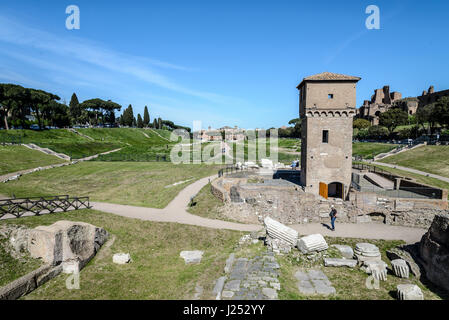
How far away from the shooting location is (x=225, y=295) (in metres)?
7.50

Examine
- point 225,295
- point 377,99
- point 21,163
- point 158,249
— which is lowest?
point 158,249

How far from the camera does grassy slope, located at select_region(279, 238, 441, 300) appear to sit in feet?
26.9

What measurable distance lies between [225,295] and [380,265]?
23.8 ft

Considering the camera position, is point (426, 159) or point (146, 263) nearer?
point (146, 263)

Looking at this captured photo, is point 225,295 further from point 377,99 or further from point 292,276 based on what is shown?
point 377,99

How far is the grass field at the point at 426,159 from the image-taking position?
30.6 m

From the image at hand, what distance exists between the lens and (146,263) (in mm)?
11922

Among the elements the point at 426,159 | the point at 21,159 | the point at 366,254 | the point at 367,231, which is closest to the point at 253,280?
the point at 366,254

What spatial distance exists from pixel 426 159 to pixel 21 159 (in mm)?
59314

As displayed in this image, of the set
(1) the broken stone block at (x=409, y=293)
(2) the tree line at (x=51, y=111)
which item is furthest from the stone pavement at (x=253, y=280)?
(2) the tree line at (x=51, y=111)

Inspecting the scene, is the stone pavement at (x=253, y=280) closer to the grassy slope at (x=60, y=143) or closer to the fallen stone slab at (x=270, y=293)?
the fallen stone slab at (x=270, y=293)

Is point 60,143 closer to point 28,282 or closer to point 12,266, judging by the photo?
point 12,266

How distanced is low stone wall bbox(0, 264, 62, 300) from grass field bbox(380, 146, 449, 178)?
126 ft
